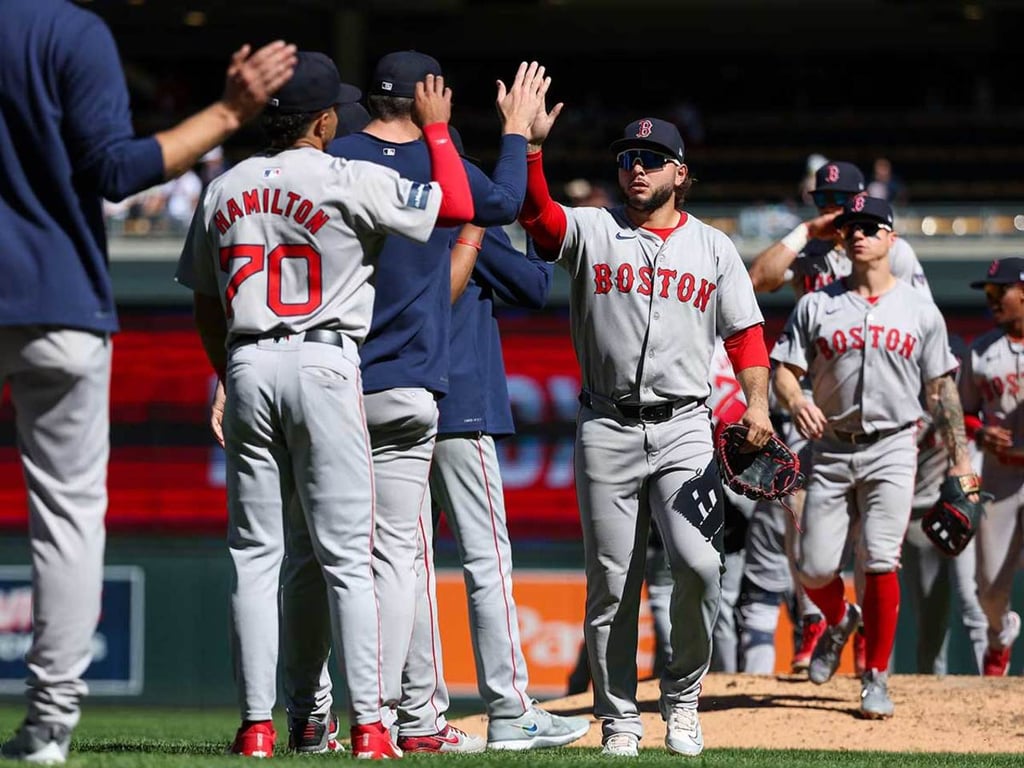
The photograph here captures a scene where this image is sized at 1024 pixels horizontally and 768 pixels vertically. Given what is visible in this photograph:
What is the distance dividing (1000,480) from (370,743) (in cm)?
551

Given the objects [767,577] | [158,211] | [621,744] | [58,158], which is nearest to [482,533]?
[621,744]

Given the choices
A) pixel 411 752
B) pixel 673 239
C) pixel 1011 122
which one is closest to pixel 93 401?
pixel 411 752

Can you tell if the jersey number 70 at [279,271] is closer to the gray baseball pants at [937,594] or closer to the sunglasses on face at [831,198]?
the sunglasses on face at [831,198]

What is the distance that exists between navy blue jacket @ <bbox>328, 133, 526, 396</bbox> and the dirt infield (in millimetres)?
2341

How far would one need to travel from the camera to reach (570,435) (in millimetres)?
12625

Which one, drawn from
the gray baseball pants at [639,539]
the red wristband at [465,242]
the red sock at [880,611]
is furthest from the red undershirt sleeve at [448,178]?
the red sock at [880,611]

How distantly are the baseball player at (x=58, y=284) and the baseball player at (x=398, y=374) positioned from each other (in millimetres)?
1165

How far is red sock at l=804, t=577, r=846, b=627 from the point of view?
7.84 meters

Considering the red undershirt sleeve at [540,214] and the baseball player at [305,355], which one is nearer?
the baseball player at [305,355]

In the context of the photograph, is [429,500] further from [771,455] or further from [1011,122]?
[1011,122]

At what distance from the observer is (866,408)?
7578 mm

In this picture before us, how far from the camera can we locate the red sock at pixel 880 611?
Result: 7461 mm

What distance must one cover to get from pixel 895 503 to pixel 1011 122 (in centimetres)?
1364

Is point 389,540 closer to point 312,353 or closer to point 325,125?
point 312,353
